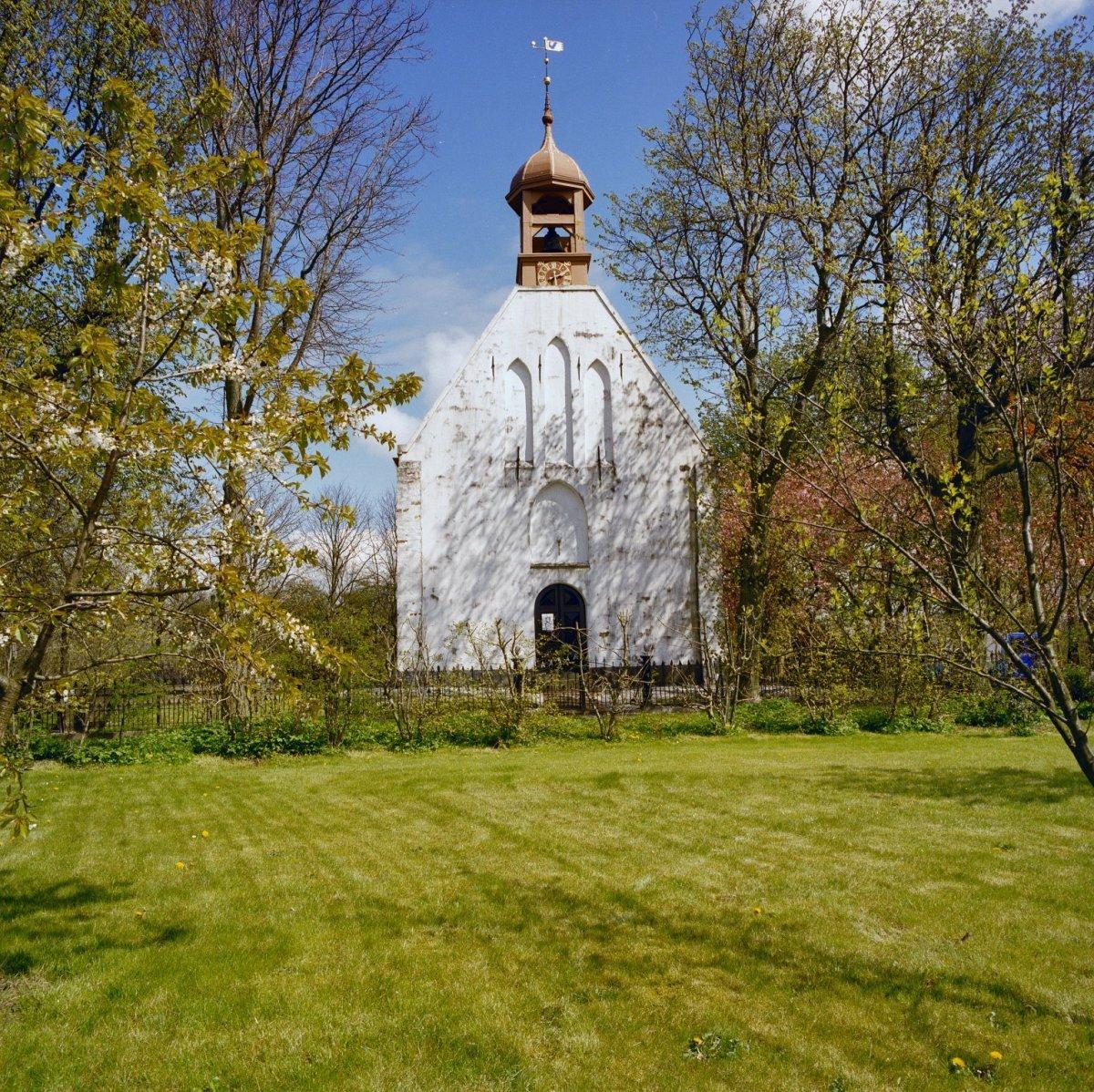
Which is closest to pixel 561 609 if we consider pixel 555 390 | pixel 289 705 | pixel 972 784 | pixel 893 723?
pixel 555 390

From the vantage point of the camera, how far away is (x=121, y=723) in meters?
15.5

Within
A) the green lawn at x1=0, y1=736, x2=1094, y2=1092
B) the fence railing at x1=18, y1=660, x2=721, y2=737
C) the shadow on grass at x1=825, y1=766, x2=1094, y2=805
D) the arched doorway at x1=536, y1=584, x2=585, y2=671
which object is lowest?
the green lawn at x1=0, y1=736, x2=1094, y2=1092

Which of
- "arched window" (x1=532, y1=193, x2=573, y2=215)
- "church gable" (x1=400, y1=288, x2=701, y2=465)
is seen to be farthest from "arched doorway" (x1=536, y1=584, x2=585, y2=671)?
"arched window" (x1=532, y1=193, x2=573, y2=215)

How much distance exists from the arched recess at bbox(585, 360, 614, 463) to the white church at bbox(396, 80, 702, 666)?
33 mm

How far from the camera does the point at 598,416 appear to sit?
932 inches

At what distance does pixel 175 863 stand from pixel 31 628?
13.5 feet

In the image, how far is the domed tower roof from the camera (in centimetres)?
2456

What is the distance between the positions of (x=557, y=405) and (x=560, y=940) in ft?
62.4

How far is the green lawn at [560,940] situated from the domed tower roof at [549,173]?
1977cm

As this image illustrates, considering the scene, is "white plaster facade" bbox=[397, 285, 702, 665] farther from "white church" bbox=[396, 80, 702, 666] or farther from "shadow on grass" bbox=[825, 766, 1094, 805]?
"shadow on grass" bbox=[825, 766, 1094, 805]

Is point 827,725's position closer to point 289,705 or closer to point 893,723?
point 893,723

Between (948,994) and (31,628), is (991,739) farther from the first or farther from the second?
(31,628)

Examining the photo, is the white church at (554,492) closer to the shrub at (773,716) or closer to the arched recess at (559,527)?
the arched recess at (559,527)

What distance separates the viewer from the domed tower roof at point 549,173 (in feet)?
80.6
